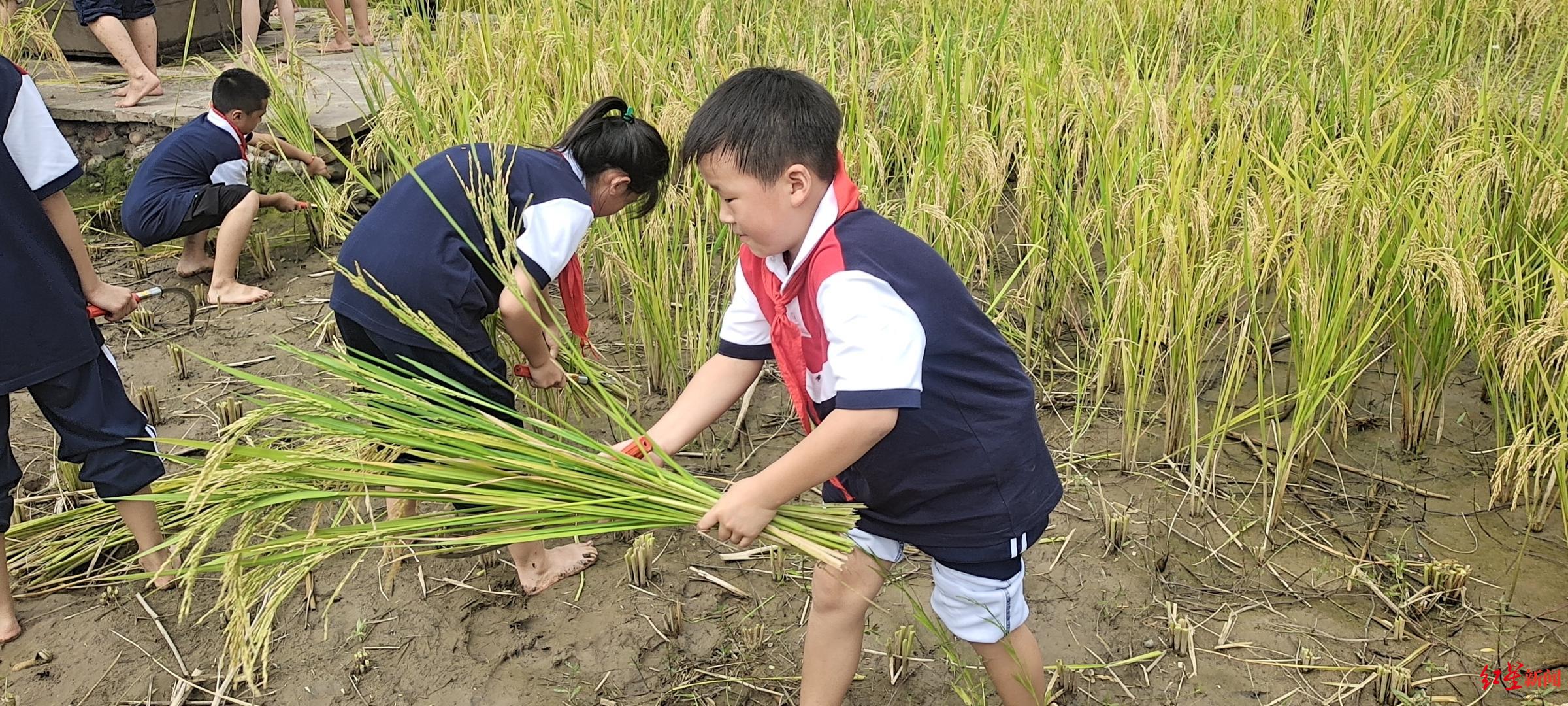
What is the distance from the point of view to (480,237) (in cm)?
219

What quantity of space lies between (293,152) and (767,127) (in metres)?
2.74

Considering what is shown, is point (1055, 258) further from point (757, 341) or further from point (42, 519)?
point (42, 519)

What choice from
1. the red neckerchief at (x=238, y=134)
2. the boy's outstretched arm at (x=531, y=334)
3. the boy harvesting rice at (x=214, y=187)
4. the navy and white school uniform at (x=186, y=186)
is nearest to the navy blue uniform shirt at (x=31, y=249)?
the boy's outstretched arm at (x=531, y=334)

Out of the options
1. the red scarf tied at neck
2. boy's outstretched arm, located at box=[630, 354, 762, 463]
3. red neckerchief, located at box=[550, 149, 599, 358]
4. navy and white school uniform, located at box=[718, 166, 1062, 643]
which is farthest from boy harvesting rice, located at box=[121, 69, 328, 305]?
navy and white school uniform, located at box=[718, 166, 1062, 643]

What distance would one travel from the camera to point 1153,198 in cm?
254

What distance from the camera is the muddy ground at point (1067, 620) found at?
208 centimetres

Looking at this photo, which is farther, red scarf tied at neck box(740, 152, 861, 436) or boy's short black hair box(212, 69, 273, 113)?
boy's short black hair box(212, 69, 273, 113)

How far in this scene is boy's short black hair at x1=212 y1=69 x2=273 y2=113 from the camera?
3.59 meters

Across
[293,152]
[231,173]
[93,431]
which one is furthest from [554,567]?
[231,173]

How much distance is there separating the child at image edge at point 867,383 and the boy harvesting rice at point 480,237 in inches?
19.4

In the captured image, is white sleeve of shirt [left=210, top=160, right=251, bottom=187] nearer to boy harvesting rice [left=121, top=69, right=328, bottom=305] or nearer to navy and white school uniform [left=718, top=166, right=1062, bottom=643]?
boy harvesting rice [left=121, top=69, right=328, bottom=305]

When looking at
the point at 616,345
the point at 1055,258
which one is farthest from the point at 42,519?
the point at 1055,258

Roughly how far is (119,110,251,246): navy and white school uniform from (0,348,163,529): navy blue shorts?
4.86 feet

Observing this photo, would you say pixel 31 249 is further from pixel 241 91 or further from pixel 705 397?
pixel 241 91
